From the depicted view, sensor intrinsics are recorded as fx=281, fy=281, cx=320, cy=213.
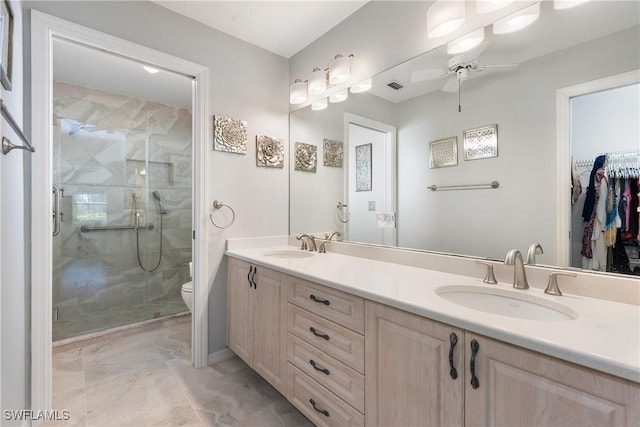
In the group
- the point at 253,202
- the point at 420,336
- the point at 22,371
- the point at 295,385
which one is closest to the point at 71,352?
the point at 22,371

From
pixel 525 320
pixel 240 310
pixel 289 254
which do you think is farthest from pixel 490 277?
pixel 240 310

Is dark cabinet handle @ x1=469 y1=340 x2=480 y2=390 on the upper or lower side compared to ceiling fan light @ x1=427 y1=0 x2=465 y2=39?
lower

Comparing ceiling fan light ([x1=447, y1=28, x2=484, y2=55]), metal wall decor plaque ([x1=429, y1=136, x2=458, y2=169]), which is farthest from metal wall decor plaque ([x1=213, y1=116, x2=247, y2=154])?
ceiling fan light ([x1=447, y1=28, x2=484, y2=55])

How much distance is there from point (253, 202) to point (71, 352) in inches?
72.6

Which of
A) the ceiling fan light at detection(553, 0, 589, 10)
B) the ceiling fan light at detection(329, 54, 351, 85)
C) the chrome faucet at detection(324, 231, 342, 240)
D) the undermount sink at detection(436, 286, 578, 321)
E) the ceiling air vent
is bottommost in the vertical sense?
the undermount sink at detection(436, 286, 578, 321)

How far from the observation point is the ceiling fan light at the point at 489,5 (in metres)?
1.23

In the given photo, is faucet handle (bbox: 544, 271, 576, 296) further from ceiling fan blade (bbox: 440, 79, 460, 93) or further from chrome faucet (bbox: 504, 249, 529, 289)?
ceiling fan blade (bbox: 440, 79, 460, 93)

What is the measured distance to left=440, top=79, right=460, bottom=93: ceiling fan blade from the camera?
1444mm

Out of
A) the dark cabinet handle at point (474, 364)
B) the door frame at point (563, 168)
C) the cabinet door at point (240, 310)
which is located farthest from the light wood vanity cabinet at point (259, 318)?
the door frame at point (563, 168)

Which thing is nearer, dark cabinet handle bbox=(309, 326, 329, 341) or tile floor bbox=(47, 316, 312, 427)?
dark cabinet handle bbox=(309, 326, 329, 341)

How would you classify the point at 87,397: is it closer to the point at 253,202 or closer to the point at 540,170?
the point at 253,202

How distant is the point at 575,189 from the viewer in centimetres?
109

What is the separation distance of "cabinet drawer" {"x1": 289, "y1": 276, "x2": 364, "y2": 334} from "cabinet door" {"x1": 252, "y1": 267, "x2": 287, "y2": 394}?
116 mm

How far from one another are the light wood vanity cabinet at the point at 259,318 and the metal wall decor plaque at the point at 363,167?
873 mm
